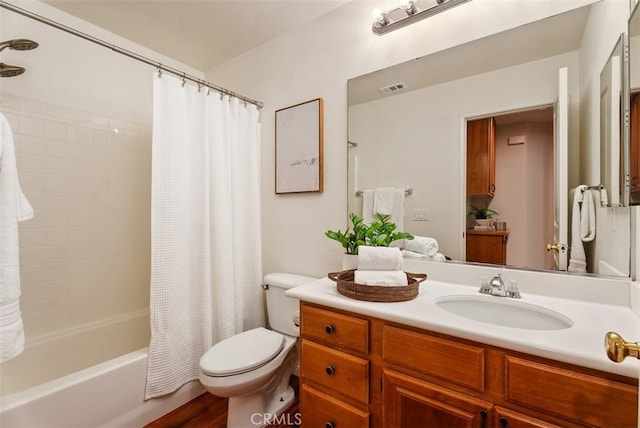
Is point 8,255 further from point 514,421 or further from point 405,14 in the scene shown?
point 405,14

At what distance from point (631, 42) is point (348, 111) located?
1159 mm

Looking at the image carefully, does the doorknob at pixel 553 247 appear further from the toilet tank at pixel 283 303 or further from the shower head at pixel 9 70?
the shower head at pixel 9 70

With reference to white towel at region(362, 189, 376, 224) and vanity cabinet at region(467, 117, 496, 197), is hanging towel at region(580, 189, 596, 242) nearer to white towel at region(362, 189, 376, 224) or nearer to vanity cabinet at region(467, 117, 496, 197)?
vanity cabinet at region(467, 117, 496, 197)

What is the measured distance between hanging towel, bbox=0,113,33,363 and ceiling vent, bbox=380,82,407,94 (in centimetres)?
168

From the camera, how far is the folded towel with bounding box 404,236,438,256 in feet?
4.88

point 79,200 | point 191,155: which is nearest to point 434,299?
point 191,155

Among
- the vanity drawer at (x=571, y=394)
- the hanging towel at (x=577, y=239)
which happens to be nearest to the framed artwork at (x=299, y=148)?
the hanging towel at (x=577, y=239)

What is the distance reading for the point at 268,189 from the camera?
7.16 feet

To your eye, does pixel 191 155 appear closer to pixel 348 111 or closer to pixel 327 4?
pixel 348 111

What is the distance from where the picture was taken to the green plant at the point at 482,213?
135 cm

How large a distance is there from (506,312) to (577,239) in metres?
0.41

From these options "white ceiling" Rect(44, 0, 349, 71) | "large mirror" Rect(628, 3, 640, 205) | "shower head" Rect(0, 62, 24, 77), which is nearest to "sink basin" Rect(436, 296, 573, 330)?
"large mirror" Rect(628, 3, 640, 205)

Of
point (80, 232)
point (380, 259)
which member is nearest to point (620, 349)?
point (380, 259)

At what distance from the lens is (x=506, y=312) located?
3.78ft
